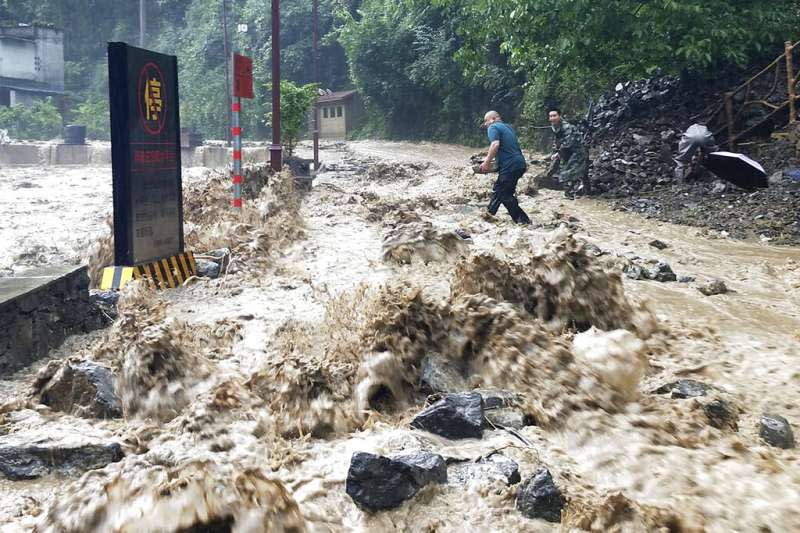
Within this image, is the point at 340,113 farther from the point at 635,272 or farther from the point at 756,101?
the point at 635,272

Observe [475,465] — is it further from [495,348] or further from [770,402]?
[770,402]

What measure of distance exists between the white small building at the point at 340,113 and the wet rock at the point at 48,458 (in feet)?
123

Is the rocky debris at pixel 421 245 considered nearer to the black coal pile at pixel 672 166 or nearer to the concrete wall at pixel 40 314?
the concrete wall at pixel 40 314

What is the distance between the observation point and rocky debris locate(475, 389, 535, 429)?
3.64 m

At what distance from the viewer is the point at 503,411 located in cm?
376

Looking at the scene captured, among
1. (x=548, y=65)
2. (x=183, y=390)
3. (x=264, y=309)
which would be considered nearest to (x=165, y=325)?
(x=183, y=390)

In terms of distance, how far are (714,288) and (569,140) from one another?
8.16 m

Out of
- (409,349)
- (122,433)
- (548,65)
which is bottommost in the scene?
(122,433)

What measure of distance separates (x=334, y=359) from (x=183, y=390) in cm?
91

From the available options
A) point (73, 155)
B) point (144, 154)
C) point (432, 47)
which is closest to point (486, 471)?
point (144, 154)

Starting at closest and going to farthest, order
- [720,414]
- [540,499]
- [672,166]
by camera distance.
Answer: [540,499], [720,414], [672,166]

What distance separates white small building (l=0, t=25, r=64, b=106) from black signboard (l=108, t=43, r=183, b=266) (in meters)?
39.2

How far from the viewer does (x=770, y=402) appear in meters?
4.05

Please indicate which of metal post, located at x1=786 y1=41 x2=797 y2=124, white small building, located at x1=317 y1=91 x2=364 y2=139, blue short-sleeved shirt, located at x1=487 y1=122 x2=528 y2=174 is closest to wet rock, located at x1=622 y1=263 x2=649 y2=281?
blue short-sleeved shirt, located at x1=487 y1=122 x2=528 y2=174
